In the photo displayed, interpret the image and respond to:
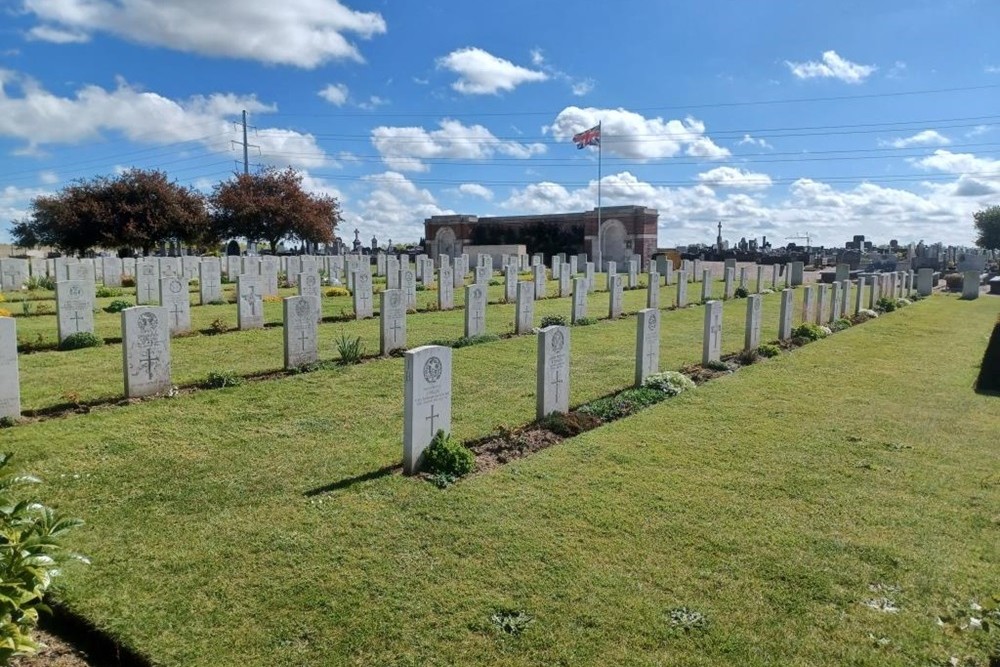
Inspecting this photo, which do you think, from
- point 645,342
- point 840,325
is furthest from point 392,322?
point 840,325

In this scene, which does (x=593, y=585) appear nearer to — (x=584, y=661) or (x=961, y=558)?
(x=584, y=661)

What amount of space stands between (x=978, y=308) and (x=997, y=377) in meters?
16.8

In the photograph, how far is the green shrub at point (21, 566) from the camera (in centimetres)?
276

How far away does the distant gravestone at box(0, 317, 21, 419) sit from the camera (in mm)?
6977

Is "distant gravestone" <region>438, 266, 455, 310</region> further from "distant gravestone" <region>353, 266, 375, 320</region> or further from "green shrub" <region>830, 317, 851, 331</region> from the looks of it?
"green shrub" <region>830, 317, 851, 331</region>

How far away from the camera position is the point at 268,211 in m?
41.2

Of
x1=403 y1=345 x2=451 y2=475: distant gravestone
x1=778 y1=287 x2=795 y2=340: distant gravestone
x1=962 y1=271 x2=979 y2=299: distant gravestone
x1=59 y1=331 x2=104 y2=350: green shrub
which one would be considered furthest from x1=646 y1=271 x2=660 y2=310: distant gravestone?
x1=962 y1=271 x2=979 y2=299: distant gravestone

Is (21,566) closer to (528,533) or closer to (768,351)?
(528,533)

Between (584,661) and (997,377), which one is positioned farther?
(997,377)

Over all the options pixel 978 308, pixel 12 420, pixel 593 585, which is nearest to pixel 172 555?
pixel 593 585

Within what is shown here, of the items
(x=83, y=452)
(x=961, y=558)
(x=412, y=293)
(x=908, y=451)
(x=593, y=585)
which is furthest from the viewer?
(x=412, y=293)

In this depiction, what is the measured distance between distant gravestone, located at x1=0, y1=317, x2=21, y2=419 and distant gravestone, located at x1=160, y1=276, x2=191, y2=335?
570 centimetres

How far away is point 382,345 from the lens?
11.5 m

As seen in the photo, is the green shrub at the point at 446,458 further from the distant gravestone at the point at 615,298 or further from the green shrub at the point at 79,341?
the distant gravestone at the point at 615,298
